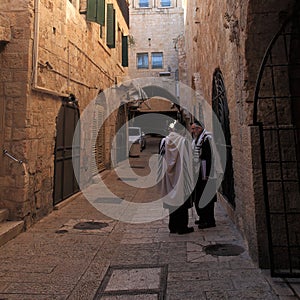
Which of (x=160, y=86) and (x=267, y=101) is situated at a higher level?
(x=160, y=86)

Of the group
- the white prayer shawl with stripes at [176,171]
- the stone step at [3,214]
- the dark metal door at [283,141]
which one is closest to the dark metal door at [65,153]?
the stone step at [3,214]

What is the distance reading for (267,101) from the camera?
3.13 m

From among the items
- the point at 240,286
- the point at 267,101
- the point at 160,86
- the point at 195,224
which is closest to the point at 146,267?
the point at 240,286

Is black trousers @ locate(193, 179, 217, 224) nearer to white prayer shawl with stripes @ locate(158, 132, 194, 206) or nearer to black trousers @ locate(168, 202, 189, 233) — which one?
white prayer shawl with stripes @ locate(158, 132, 194, 206)

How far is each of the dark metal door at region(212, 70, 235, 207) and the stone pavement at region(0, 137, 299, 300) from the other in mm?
607

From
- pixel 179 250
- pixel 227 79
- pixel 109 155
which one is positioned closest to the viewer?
pixel 179 250

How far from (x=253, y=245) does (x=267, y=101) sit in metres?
1.66

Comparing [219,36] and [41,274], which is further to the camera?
[219,36]

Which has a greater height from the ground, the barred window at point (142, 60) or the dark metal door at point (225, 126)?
the barred window at point (142, 60)

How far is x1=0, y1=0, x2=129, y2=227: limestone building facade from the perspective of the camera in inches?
185

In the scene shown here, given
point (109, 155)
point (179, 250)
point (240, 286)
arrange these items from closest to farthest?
point (240, 286) < point (179, 250) < point (109, 155)

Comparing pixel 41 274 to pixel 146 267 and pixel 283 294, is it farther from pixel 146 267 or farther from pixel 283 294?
pixel 283 294

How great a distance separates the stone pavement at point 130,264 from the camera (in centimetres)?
267

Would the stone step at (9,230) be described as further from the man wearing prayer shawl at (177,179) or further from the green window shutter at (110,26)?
the green window shutter at (110,26)
